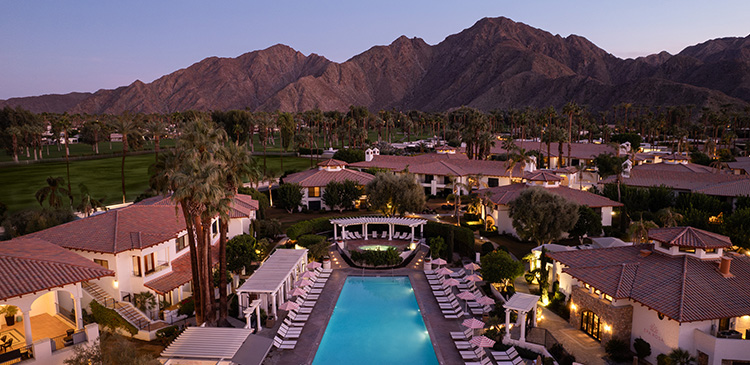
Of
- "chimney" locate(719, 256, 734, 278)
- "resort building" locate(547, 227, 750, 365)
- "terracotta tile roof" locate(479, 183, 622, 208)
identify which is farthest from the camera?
"terracotta tile roof" locate(479, 183, 622, 208)

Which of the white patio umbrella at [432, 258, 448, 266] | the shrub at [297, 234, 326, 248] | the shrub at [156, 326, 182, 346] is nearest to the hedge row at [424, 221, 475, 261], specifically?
the white patio umbrella at [432, 258, 448, 266]

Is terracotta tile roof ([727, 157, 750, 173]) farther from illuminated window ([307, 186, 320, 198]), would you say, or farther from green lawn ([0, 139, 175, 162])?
green lawn ([0, 139, 175, 162])

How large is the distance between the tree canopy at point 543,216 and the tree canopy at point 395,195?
37.9ft

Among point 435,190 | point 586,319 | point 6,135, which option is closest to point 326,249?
point 586,319

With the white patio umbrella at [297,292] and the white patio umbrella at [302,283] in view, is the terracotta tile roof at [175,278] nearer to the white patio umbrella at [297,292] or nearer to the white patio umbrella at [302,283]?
the white patio umbrella at [297,292]

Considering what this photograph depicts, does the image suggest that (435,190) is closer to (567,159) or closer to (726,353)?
(567,159)

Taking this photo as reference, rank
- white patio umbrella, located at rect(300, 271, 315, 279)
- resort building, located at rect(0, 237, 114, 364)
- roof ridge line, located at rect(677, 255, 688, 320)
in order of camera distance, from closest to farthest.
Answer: resort building, located at rect(0, 237, 114, 364) < roof ridge line, located at rect(677, 255, 688, 320) < white patio umbrella, located at rect(300, 271, 315, 279)

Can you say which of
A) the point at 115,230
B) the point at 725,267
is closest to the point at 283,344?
the point at 115,230

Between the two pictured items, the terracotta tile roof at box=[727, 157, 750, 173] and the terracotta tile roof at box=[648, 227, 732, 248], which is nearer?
the terracotta tile roof at box=[648, 227, 732, 248]

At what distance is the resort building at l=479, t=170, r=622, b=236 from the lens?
48000 mm

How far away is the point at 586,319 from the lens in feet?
86.9

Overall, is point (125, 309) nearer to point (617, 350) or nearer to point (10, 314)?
point (10, 314)

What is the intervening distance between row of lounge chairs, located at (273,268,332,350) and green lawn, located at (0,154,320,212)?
1655 inches

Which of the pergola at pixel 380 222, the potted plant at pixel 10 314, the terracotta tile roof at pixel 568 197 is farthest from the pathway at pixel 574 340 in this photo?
the potted plant at pixel 10 314
